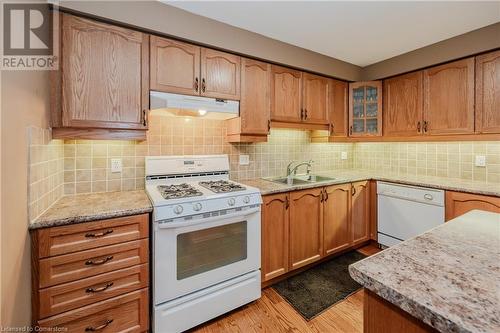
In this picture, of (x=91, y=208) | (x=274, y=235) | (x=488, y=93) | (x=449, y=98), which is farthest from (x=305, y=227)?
(x=488, y=93)

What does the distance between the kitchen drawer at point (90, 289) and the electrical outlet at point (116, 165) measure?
852mm

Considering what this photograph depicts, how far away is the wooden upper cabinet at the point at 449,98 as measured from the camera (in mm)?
2215

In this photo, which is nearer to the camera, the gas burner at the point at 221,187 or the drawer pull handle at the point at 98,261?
the drawer pull handle at the point at 98,261

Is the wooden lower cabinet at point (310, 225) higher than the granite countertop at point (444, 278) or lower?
lower

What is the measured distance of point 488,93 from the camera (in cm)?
212

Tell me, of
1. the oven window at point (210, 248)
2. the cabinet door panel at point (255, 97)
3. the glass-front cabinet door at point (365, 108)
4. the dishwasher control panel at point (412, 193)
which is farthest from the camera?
the glass-front cabinet door at point (365, 108)

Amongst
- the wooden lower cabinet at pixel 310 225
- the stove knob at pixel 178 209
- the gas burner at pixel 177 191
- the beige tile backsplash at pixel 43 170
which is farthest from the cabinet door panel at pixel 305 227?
the beige tile backsplash at pixel 43 170

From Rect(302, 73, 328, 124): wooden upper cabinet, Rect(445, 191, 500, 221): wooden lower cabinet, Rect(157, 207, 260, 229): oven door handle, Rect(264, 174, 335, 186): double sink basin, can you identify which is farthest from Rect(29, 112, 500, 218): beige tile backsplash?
Rect(157, 207, 260, 229): oven door handle

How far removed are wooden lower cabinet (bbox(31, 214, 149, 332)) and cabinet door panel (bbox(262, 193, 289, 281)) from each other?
37.4 inches

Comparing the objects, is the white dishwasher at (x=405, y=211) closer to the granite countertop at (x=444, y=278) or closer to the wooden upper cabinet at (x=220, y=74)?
the granite countertop at (x=444, y=278)

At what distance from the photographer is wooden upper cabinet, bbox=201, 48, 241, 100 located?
1950mm

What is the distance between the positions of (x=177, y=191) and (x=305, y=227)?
1.27 m

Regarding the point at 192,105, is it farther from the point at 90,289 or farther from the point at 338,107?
the point at 338,107

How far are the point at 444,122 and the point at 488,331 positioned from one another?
2.57m
